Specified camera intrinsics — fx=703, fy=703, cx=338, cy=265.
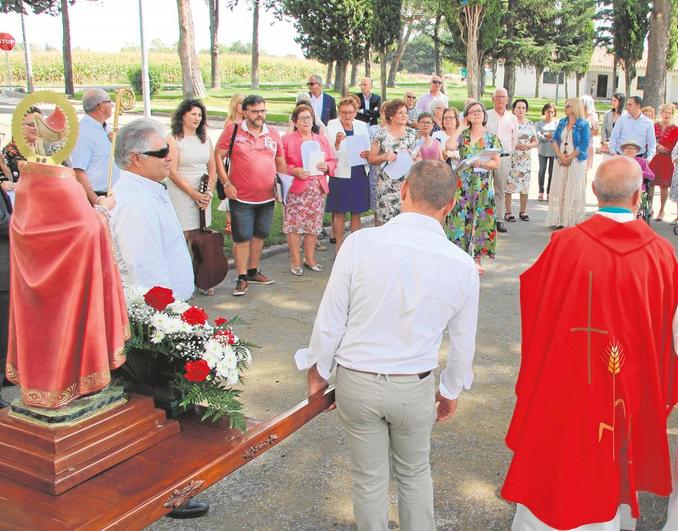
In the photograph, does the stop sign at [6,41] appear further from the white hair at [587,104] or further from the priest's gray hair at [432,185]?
the priest's gray hair at [432,185]

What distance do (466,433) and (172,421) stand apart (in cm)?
236

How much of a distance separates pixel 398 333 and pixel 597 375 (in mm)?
1069

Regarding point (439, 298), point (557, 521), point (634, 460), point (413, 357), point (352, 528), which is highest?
point (439, 298)

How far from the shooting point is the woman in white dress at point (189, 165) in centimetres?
675

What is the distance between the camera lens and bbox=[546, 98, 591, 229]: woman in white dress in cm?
993

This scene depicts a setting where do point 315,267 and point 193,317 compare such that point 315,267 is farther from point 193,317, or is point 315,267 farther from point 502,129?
point 193,317

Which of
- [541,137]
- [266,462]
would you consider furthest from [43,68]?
[266,462]

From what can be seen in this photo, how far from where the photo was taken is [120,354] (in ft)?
8.05

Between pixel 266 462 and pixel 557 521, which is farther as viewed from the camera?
pixel 266 462

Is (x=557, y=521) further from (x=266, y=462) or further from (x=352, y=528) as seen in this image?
(x=266, y=462)

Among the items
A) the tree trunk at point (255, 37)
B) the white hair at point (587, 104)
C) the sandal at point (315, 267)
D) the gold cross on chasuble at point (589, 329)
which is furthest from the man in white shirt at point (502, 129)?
the tree trunk at point (255, 37)

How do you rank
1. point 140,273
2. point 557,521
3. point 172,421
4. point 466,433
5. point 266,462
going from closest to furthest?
point 172,421 → point 557,521 → point 140,273 → point 266,462 → point 466,433

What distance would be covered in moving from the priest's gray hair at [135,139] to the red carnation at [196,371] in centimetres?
131

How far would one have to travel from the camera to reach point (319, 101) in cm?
1121
